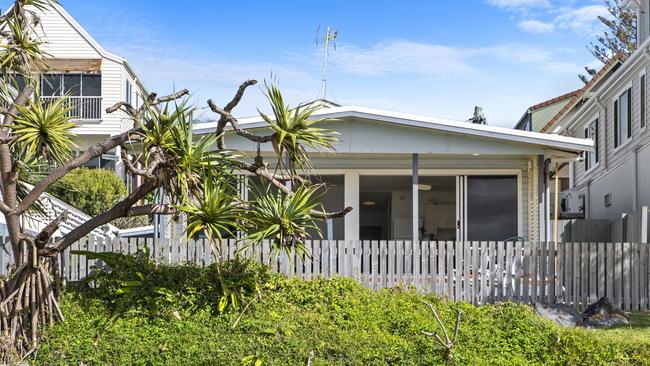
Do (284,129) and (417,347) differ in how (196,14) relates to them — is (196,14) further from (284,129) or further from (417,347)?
(417,347)

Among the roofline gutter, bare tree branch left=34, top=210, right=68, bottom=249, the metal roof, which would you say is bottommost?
bare tree branch left=34, top=210, right=68, bottom=249

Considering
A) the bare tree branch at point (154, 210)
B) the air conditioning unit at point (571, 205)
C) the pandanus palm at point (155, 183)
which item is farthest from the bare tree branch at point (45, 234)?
the air conditioning unit at point (571, 205)

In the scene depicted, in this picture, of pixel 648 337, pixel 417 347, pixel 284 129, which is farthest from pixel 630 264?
pixel 284 129

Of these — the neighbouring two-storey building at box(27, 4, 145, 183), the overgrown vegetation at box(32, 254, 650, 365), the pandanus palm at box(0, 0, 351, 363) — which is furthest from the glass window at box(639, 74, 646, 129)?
the neighbouring two-storey building at box(27, 4, 145, 183)

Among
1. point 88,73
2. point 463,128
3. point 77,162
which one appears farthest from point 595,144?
point 77,162

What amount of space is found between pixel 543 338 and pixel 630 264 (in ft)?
16.6

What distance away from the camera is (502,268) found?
14750 millimetres

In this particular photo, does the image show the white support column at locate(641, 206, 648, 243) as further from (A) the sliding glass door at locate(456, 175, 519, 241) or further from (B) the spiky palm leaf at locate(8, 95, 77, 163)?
(B) the spiky palm leaf at locate(8, 95, 77, 163)

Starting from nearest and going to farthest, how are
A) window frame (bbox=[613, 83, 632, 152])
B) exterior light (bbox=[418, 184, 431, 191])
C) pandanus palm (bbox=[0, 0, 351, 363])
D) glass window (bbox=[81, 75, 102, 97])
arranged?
pandanus palm (bbox=[0, 0, 351, 363]) < exterior light (bbox=[418, 184, 431, 191]) < window frame (bbox=[613, 83, 632, 152]) < glass window (bbox=[81, 75, 102, 97])

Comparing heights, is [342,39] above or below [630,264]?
above

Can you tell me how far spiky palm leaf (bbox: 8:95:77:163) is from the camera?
1077 centimetres

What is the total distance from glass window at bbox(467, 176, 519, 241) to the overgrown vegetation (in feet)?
20.0

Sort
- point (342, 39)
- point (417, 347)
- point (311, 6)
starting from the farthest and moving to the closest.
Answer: point (311, 6) < point (342, 39) < point (417, 347)

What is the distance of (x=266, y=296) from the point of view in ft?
37.2
